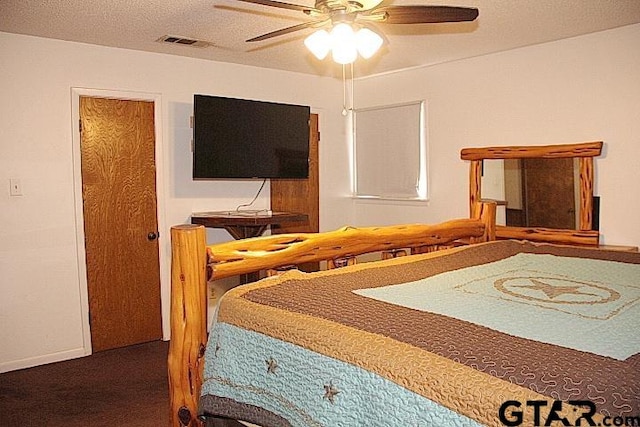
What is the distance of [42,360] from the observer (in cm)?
386

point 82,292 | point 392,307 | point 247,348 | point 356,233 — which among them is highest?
point 356,233

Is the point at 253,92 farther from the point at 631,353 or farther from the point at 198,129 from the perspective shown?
the point at 631,353

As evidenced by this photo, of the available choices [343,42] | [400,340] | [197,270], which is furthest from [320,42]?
[400,340]

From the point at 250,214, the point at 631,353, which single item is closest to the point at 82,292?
the point at 250,214

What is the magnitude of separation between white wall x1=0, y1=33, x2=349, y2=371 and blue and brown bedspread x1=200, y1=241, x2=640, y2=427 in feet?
8.36

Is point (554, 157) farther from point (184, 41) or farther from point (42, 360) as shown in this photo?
point (42, 360)

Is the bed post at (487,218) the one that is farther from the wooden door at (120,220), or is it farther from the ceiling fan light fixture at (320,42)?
the wooden door at (120,220)

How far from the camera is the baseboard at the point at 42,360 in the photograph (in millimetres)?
3717

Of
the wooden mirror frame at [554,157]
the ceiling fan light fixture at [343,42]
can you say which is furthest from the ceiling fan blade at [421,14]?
the wooden mirror frame at [554,157]

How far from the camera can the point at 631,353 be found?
1.27 metres

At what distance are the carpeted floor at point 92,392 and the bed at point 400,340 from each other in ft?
4.45

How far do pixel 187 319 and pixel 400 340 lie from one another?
0.83 metres

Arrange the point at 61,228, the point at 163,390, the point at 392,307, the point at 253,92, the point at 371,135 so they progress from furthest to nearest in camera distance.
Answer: the point at 371,135 < the point at 253,92 < the point at 61,228 < the point at 163,390 < the point at 392,307

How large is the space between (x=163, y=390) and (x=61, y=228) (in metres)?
1.44
